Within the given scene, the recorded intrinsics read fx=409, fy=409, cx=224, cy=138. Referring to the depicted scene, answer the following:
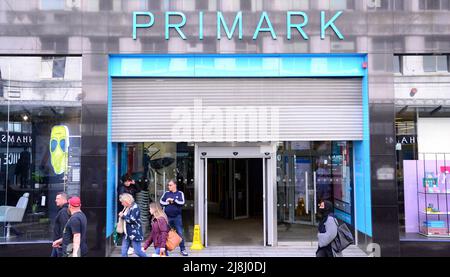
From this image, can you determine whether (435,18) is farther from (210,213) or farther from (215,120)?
(210,213)

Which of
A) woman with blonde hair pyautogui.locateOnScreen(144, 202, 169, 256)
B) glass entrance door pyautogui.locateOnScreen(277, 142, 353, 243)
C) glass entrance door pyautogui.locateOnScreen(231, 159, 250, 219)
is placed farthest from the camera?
glass entrance door pyautogui.locateOnScreen(231, 159, 250, 219)

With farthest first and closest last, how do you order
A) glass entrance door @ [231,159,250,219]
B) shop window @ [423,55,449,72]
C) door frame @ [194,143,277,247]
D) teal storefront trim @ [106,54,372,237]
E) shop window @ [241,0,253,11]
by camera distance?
glass entrance door @ [231,159,250,219] < door frame @ [194,143,277,247] < shop window @ [423,55,449,72] < teal storefront trim @ [106,54,372,237] < shop window @ [241,0,253,11]

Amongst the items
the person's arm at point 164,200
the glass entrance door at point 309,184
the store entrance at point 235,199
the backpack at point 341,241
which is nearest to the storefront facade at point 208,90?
the glass entrance door at point 309,184

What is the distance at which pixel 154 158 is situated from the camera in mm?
9977

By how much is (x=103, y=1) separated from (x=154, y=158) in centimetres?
380

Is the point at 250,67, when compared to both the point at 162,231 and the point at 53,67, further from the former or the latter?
the point at 53,67

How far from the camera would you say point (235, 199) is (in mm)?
13031

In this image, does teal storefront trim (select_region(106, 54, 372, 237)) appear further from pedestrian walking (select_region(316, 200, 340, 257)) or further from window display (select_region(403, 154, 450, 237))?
pedestrian walking (select_region(316, 200, 340, 257))

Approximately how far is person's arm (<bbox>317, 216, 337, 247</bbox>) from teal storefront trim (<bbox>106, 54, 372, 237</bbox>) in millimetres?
3620

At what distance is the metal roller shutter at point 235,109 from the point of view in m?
9.58

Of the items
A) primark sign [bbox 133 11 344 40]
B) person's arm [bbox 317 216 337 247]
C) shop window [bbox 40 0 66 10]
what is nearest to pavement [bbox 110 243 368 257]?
person's arm [bbox 317 216 337 247]

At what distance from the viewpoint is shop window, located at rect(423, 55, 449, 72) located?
9.61 m

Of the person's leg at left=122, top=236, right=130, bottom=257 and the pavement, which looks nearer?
the person's leg at left=122, top=236, right=130, bottom=257

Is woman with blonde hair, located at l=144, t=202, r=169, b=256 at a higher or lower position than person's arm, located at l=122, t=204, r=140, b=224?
lower
